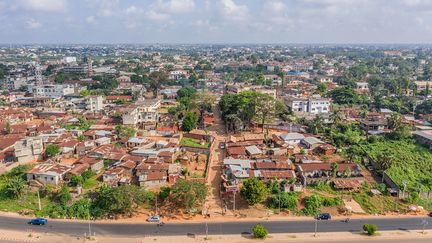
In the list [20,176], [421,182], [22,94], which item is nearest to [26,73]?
[22,94]

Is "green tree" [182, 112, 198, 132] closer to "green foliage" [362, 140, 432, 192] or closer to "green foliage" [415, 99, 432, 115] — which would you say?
"green foliage" [362, 140, 432, 192]

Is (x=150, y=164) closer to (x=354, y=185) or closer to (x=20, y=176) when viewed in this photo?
(x=20, y=176)

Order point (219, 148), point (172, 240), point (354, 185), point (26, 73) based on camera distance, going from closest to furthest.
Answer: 1. point (172, 240)
2. point (354, 185)
3. point (219, 148)
4. point (26, 73)

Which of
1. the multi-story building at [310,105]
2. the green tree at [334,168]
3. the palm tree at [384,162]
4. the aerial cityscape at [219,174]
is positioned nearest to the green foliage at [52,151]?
the aerial cityscape at [219,174]

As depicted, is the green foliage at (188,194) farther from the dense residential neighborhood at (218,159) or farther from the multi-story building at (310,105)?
the multi-story building at (310,105)

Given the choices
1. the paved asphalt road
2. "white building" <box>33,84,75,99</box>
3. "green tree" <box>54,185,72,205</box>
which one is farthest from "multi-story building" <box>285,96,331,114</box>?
"white building" <box>33,84,75,99</box>
